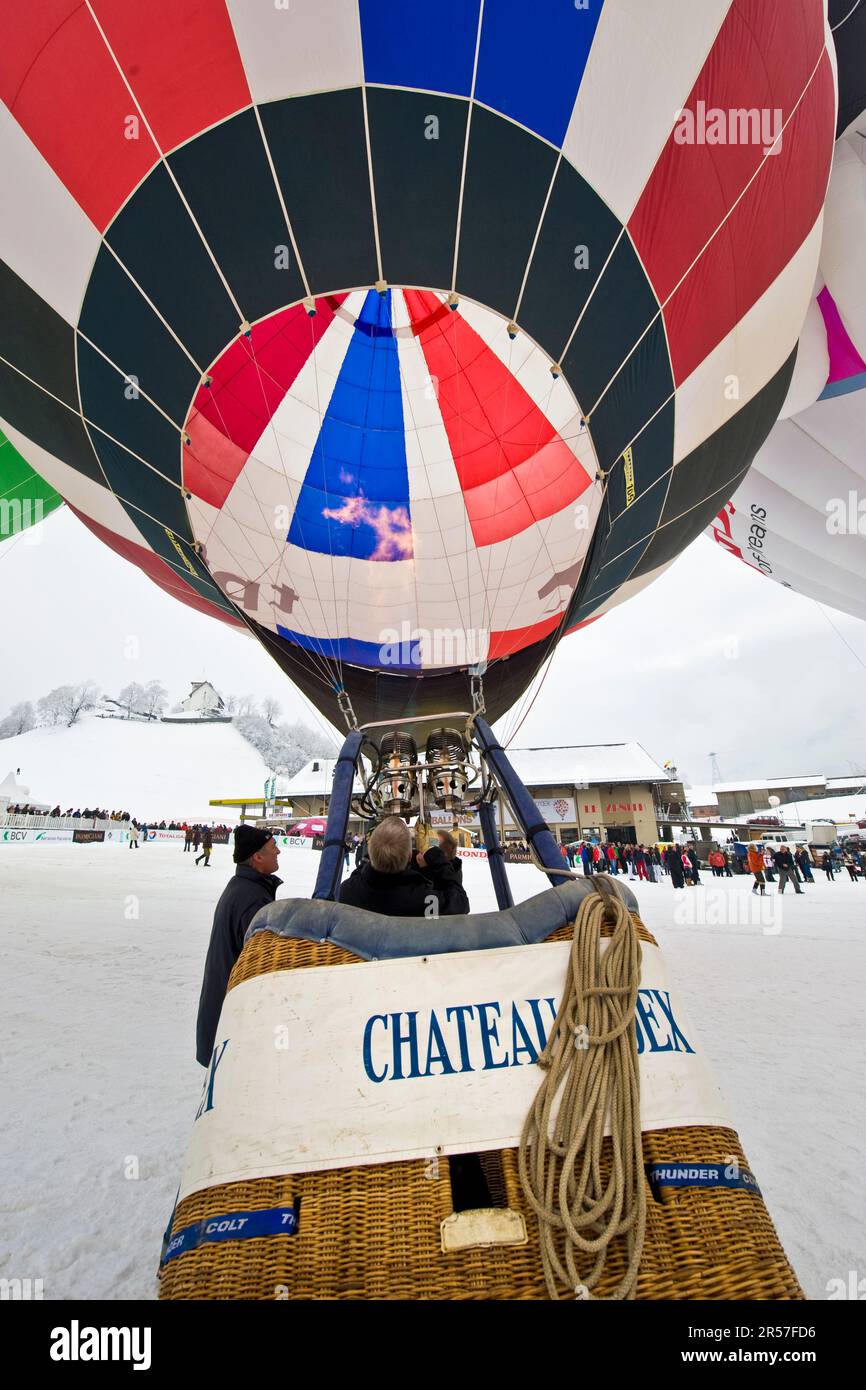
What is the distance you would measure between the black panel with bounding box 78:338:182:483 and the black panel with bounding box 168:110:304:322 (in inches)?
46.6

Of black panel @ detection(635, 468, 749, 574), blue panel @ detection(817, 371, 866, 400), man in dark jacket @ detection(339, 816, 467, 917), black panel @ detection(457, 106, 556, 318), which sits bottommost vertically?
man in dark jacket @ detection(339, 816, 467, 917)

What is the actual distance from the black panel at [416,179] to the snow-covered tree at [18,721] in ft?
314

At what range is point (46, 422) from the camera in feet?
17.3

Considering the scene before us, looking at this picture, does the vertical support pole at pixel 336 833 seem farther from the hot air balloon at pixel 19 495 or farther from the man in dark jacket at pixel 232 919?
the hot air balloon at pixel 19 495

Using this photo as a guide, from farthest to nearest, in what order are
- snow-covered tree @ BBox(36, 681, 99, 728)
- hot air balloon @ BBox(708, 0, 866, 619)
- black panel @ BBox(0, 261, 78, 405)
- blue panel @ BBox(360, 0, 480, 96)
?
1. snow-covered tree @ BBox(36, 681, 99, 728)
2. hot air balloon @ BBox(708, 0, 866, 619)
3. black panel @ BBox(0, 261, 78, 405)
4. blue panel @ BBox(360, 0, 480, 96)

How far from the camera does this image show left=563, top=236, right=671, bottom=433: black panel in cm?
426

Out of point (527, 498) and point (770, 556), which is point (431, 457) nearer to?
point (527, 498)

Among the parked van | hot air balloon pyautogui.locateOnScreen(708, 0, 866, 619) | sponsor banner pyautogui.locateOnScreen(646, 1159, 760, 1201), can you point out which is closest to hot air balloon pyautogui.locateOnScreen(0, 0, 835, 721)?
hot air balloon pyautogui.locateOnScreen(708, 0, 866, 619)

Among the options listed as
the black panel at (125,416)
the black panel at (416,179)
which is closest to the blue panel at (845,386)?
the black panel at (416,179)

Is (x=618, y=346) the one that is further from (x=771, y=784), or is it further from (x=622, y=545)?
(x=771, y=784)

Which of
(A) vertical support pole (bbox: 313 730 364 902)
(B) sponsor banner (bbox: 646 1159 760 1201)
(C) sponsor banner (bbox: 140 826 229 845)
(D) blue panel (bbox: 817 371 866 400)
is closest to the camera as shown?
(B) sponsor banner (bbox: 646 1159 760 1201)

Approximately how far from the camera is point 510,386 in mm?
6496

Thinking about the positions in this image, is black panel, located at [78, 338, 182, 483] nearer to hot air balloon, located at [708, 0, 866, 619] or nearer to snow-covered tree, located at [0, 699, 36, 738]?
hot air balloon, located at [708, 0, 866, 619]

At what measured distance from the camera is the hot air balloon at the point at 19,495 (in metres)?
7.75
